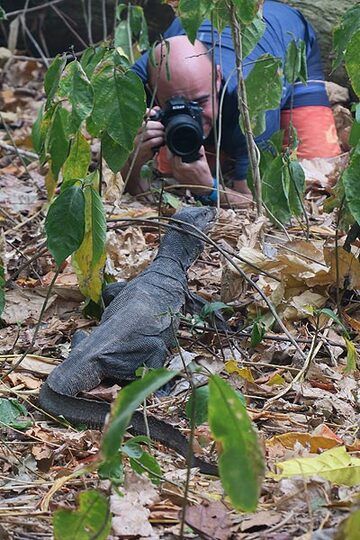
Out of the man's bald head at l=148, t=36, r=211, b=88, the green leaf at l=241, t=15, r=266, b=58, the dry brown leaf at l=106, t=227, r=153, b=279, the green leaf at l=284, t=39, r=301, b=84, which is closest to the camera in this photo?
the green leaf at l=241, t=15, r=266, b=58

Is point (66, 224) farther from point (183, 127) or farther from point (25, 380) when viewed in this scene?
point (183, 127)

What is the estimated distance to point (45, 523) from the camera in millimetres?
2057

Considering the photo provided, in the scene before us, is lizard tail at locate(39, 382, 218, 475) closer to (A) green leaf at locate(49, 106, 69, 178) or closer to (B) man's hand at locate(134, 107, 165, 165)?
(A) green leaf at locate(49, 106, 69, 178)

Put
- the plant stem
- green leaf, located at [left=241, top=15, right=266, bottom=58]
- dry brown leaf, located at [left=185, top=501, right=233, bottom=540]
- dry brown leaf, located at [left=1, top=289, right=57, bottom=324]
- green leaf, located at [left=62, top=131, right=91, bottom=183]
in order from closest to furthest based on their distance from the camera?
dry brown leaf, located at [left=185, top=501, right=233, bottom=540] < green leaf, located at [left=62, top=131, right=91, bottom=183] < the plant stem < green leaf, located at [left=241, top=15, right=266, bottom=58] < dry brown leaf, located at [left=1, top=289, right=57, bottom=324]

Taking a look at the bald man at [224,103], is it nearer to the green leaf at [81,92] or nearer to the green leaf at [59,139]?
the green leaf at [59,139]

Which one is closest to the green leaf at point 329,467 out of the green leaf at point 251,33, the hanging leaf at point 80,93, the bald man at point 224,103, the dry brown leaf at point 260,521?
the dry brown leaf at point 260,521

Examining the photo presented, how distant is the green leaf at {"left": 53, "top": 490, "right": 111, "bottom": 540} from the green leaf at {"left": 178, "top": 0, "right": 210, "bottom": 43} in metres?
1.89

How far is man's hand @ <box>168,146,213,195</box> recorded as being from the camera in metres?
5.06

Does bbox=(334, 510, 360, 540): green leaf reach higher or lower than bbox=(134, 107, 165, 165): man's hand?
higher

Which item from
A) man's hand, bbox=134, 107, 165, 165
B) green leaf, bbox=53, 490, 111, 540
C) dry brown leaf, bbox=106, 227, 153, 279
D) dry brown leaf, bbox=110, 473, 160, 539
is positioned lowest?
dry brown leaf, bbox=106, 227, 153, 279

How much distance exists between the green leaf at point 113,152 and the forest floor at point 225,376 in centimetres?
44


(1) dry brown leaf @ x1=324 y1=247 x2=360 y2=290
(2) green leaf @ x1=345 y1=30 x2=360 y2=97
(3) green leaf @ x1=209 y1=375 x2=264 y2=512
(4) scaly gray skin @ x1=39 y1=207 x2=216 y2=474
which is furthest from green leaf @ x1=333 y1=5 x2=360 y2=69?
(3) green leaf @ x1=209 y1=375 x2=264 y2=512

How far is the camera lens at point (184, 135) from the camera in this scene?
4.80 m

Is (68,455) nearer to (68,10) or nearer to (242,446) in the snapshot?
(242,446)
